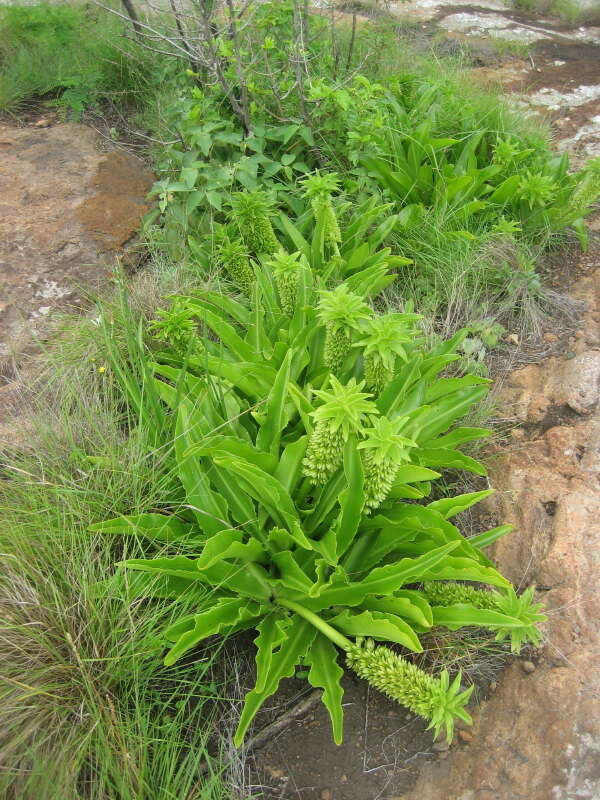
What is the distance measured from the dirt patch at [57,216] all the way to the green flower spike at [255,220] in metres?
0.82

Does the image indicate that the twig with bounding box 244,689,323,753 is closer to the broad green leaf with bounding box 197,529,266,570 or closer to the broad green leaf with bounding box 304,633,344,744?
the broad green leaf with bounding box 304,633,344,744

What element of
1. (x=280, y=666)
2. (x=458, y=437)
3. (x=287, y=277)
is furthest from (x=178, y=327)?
(x=280, y=666)

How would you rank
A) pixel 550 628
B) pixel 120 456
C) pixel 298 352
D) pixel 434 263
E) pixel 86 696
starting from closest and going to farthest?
pixel 86 696, pixel 550 628, pixel 120 456, pixel 298 352, pixel 434 263

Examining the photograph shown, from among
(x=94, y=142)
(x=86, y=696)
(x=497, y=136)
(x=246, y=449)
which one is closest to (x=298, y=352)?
(x=246, y=449)

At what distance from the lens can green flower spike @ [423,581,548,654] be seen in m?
1.85

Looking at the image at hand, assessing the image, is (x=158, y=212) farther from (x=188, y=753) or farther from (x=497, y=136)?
(x=188, y=753)

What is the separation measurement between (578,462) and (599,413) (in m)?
0.29

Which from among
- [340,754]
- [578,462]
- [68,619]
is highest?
[578,462]

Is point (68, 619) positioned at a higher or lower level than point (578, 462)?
lower

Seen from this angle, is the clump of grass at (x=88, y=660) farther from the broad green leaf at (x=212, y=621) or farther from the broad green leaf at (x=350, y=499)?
the broad green leaf at (x=350, y=499)

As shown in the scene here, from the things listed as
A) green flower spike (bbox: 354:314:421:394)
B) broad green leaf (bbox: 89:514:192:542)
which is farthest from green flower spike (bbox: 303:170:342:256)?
broad green leaf (bbox: 89:514:192:542)

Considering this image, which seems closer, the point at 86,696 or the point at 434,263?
the point at 86,696

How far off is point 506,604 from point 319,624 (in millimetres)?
567

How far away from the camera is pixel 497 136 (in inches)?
147
